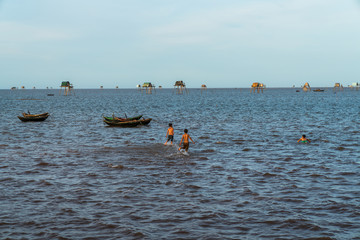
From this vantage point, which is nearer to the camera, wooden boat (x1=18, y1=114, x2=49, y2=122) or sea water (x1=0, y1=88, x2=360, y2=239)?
sea water (x1=0, y1=88, x2=360, y2=239)

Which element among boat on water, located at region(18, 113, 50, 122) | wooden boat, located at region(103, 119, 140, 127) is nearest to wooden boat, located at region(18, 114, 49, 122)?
boat on water, located at region(18, 113, 50, 122)

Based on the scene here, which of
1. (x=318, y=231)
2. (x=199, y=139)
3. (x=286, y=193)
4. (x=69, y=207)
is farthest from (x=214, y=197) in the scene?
(x=199, y=139)

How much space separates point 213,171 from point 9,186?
1042 centimetres

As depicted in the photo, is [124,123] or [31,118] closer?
[124,123]

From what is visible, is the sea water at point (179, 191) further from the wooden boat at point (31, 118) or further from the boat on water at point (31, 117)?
the wooden boat at point (31, 118)

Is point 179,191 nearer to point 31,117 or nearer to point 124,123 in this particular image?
point 124,123

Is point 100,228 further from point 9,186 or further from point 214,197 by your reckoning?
point 9,186

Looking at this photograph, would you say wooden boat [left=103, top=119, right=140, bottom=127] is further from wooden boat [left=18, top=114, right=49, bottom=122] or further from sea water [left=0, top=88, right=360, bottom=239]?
sea water [left=0, top=88, right=360, bottom=239]

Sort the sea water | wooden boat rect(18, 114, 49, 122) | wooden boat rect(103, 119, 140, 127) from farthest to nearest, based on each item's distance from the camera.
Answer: wooden boat rect(18, 114, 49, 122) < wooden boat rect(103, 119, 140, 127) < the sea water

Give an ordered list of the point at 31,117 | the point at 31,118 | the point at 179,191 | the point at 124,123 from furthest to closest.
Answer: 1. the point at 31,118
2. the point at 31,117
3. the point at 124,123
4. the point at 179,191

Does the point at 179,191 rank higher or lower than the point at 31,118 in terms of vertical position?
lower

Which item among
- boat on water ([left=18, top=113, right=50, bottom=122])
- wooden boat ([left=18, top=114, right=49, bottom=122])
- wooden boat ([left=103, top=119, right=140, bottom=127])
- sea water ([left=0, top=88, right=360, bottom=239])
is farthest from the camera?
wooden boat ([left=18, top=114, right=49, bottom=122])

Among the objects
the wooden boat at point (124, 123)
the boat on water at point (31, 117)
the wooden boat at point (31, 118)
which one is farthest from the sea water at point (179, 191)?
the wooden boat at point (31, 118)

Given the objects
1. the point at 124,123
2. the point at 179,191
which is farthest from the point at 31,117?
the point at 179,191
